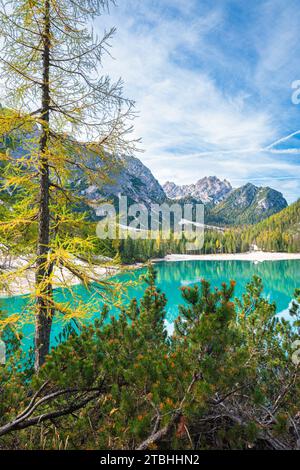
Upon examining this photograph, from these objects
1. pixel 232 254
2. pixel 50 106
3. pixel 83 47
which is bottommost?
pixel 232 254

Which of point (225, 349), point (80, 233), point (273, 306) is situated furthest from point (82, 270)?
point (273, 306)

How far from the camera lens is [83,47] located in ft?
15.4

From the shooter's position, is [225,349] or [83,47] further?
[83,47]

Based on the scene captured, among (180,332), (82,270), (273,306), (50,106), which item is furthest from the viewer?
(273,306)

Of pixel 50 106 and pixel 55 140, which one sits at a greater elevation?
pixel 50 106

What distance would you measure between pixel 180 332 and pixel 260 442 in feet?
4.00

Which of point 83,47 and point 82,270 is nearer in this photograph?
point 82,270

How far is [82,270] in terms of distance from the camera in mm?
4340

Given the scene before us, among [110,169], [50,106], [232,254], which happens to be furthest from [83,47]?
[232,254]

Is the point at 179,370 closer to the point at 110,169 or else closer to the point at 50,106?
the point at 110,169
